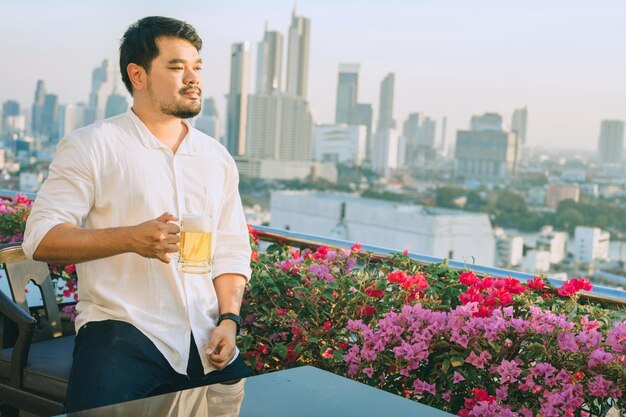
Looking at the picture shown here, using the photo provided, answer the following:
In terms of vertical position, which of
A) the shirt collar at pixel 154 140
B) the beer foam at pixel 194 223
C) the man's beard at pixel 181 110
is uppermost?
the man's beard at pixel 181 110

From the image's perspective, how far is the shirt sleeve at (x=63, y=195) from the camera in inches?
58.5

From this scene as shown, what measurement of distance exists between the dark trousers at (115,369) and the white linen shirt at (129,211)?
2cm

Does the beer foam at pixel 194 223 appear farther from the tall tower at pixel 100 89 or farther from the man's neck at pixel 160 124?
the tall tower at pixel 100 89

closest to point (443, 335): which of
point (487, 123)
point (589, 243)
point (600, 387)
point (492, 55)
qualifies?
point (600, 387)

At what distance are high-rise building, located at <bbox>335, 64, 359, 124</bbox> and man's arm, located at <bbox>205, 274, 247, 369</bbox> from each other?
190 feet

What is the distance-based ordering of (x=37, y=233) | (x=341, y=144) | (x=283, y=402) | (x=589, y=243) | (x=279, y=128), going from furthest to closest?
(x=279, y=128)
(x=341, y=144)
(x=589, y=243)
(x=37, y=233)
(x=283, y=402)

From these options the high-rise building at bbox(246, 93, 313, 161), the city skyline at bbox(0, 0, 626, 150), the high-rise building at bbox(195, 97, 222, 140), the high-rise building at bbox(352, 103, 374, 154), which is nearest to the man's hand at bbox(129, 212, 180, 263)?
the high-rise building at bbox(195, 97, 222, 140)

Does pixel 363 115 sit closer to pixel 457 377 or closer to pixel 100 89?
pixel 100 89

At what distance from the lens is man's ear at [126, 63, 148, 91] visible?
164 centimetres

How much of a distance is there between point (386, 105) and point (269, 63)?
11.8 m

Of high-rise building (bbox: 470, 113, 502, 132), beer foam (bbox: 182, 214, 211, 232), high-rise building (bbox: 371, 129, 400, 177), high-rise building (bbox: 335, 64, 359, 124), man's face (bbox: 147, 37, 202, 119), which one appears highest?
high-rise building (bbox: 335, 64, 359, 124)

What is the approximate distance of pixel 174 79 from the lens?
163cm

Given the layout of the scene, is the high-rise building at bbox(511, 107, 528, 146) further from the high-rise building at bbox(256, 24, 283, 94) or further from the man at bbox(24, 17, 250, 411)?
the man at bbox(24, 17, 250, 411)

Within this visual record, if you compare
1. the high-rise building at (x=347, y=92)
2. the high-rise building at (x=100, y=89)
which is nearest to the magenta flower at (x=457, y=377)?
the high-rise building at (x=100, y=89)
